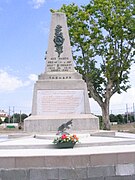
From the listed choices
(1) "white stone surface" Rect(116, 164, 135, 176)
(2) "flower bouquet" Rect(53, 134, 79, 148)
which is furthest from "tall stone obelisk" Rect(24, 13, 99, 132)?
(1) "white stone surface" Rect(116, 164, 135, 176)

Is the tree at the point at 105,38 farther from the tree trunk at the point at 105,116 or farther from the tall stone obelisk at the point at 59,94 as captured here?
the tall stone obelisk at the point at 59,94

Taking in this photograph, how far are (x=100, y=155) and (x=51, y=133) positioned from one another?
572 centimetres

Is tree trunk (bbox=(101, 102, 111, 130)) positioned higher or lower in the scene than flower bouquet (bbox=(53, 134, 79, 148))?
higher

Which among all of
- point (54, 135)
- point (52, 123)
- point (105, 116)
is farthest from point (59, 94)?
point (105, 116)

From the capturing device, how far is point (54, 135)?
1074 cm

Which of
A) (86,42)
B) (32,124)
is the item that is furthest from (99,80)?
(32,124)

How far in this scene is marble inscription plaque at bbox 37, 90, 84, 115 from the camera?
39.7 ft

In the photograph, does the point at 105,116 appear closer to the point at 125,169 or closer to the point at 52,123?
the point at 52,123

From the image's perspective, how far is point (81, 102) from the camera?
12.3m

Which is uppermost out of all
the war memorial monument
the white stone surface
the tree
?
the tree

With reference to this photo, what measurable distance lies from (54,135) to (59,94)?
7.53ft

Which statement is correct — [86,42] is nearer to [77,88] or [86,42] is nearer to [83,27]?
[83,27]

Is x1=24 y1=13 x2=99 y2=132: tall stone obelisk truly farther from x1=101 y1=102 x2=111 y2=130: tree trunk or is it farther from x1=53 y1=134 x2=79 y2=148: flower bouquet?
x1=101 y1=102 x2=111 y2=130: tree trunk

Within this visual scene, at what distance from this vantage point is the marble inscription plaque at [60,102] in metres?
12.1
